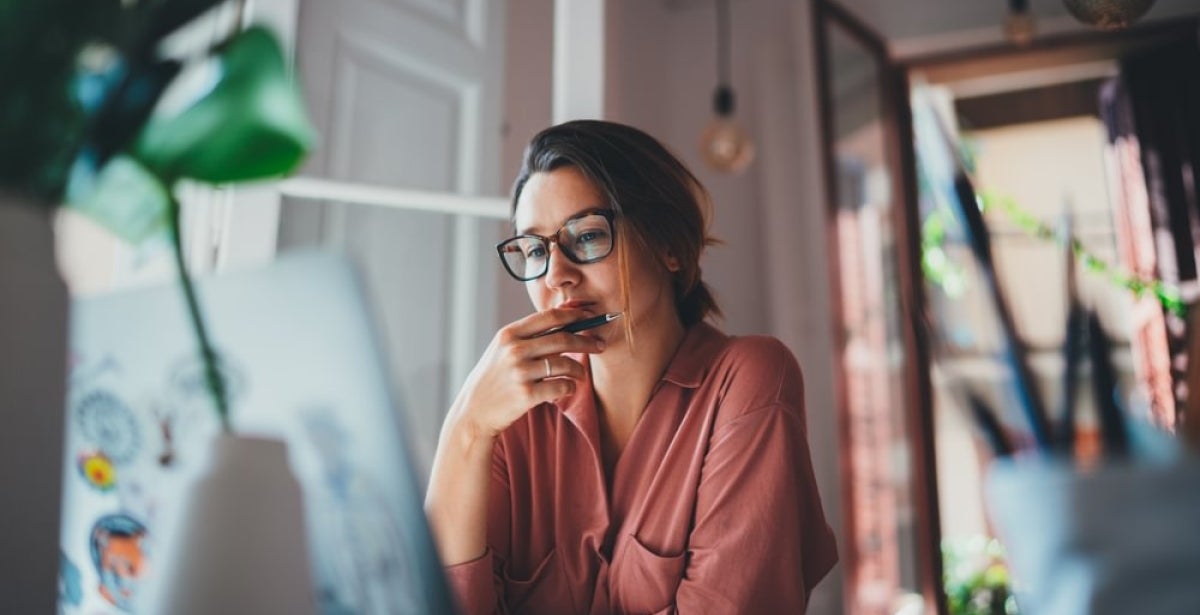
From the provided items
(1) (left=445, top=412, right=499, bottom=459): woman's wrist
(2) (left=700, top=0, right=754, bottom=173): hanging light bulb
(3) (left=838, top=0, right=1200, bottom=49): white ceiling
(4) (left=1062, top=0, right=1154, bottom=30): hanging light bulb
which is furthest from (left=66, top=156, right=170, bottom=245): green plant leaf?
(3) (left=838, top=0, right=1200, bottom=49): white ceiling

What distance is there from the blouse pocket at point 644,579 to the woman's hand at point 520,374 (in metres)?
0.19

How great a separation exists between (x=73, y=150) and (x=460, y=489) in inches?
19.4

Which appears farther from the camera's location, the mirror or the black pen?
the mirror

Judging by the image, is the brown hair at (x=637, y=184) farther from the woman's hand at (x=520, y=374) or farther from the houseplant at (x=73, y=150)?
the houseplant at (x=73, y=150)

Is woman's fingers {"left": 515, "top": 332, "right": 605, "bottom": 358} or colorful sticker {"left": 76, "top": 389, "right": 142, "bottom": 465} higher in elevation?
woman's fingers {"left": 515, "top": 332, "right": 605, "bottom": 358}

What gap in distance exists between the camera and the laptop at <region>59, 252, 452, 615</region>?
13.8 inches

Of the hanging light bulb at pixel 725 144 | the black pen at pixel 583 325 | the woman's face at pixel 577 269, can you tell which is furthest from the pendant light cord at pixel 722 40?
the black pen at pixel 583 325

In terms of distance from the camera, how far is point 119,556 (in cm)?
44

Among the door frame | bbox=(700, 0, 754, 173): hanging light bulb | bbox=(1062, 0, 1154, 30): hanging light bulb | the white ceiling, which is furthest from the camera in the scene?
the white ceiling

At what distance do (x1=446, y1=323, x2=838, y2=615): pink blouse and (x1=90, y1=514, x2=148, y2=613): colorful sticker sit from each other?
401 mm

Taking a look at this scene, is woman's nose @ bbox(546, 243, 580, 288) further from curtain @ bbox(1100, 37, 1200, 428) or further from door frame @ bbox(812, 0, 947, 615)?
curtain @ bbox(1100, 37, 1200, 428)

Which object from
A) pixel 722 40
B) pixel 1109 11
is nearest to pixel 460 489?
pixel 1109 11

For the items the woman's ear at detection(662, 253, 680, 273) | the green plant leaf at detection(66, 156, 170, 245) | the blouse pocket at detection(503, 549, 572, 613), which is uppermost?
the woman's ear at detection(662, 253, 680, 273)

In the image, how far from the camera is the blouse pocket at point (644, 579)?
833 millimetres
